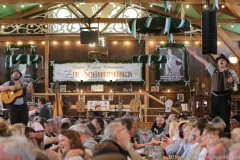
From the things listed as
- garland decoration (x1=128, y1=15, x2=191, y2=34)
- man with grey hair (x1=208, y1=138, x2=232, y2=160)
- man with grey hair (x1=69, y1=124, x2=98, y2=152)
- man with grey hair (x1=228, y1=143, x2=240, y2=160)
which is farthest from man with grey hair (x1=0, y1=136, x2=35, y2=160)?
garland decoration (x1=128, y1=15, x2=191, y2=34)

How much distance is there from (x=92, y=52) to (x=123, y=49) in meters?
1.26

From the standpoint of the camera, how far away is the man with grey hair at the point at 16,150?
8.22 ft

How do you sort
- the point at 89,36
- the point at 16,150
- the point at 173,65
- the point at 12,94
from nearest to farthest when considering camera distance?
1. the point at 16,150
2. the point at 12,94
3. the point at 89,36
4. the point at 173,65

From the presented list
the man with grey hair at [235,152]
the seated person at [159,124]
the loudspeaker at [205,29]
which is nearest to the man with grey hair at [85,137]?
the man with grey hair at [235,152]

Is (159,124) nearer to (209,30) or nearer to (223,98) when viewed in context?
(209,30)

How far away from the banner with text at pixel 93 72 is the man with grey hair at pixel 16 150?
1723 centimetres

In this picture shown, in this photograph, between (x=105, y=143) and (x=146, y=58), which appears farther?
(x=146, y=58)

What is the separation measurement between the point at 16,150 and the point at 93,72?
1739cm

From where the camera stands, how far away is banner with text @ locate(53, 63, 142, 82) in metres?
19.8

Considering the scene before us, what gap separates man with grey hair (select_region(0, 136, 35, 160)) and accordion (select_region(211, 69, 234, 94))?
578 cm

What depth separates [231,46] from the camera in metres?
15.8

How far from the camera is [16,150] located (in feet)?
8.26

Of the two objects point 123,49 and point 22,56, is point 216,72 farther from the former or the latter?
point 123,49

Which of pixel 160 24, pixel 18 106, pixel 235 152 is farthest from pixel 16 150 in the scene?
pixel 18 106
